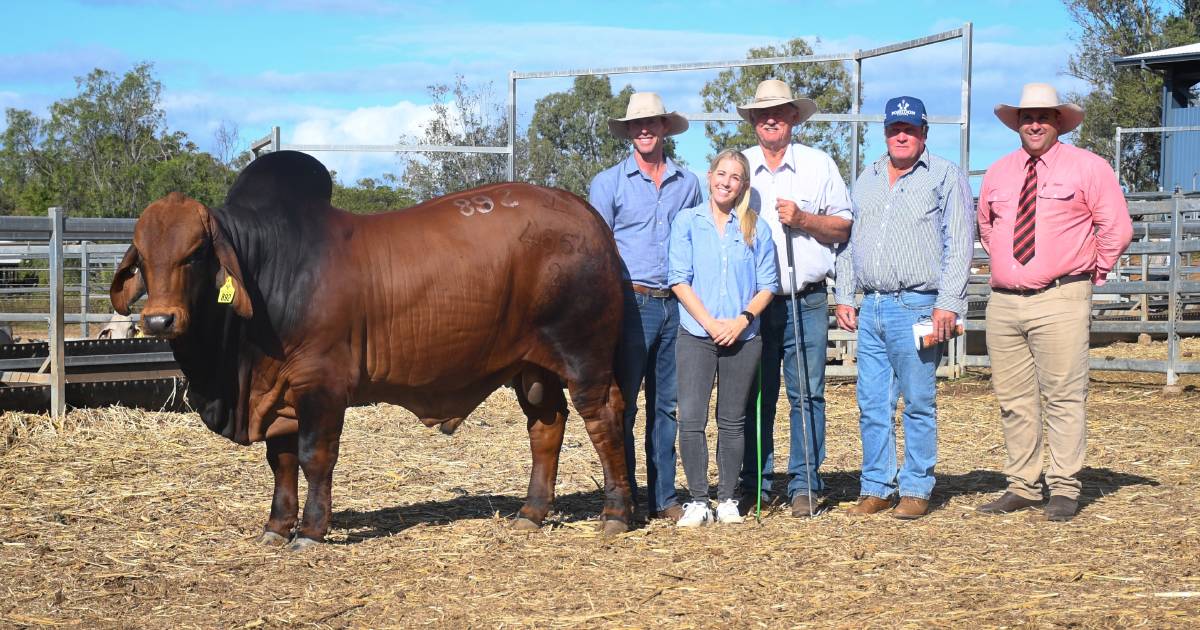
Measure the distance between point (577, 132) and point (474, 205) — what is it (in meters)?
13.1

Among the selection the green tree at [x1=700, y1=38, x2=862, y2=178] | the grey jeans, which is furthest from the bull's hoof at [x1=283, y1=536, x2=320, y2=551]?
the green tree at [x1=700, y1=38, x2=862, y2=178]

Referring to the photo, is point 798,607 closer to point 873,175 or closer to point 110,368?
point 873,175

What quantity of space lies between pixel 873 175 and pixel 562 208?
1618 mm

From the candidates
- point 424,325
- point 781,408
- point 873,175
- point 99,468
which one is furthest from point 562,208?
point 781,408

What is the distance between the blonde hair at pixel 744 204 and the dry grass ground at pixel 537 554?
1.44 meters

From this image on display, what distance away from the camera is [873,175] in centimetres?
625

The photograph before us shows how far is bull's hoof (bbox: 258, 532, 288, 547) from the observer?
5.66m

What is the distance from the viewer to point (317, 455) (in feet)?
18.3

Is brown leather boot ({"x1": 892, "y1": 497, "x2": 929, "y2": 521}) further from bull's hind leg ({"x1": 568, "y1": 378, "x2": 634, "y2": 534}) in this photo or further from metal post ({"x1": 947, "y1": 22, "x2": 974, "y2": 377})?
metal post ({"x1": 947, "y1": 22, "x2": 974, "y2": 377})

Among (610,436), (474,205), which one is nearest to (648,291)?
(610,436)

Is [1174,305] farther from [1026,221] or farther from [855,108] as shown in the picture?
[1026,221]

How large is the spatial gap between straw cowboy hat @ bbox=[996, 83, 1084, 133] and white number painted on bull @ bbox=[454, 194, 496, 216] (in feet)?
8.71

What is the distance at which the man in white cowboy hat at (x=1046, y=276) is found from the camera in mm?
6000

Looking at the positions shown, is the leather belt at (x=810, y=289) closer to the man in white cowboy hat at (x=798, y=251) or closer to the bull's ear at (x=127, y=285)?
the man in white cowboy hat at (x=798, y=251)
